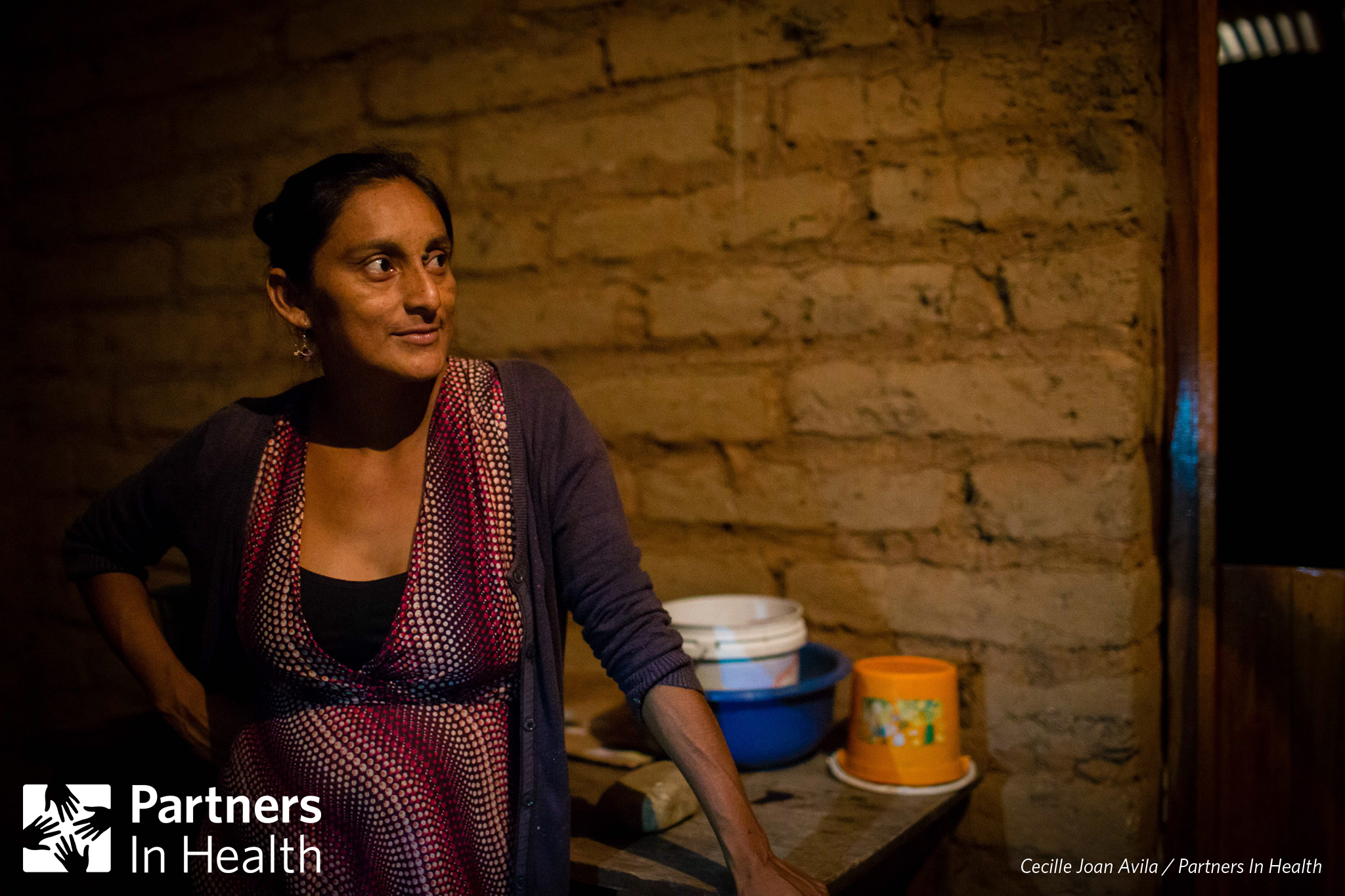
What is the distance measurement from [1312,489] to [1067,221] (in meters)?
0.77

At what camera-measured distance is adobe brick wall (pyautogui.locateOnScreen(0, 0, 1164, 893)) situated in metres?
1.88

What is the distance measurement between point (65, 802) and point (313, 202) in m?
1.34

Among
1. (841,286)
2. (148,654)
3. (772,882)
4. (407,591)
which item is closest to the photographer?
(772,882)

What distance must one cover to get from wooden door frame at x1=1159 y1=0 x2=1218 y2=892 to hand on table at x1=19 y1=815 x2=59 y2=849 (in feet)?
7.59

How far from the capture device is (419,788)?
1.46 meters

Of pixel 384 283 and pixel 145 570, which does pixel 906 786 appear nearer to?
pixel 384 283

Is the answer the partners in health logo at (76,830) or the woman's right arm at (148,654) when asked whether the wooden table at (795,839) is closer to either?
the woman's right arm at (148,654)

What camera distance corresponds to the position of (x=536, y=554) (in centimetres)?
157

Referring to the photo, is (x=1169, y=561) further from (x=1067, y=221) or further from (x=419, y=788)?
(x=419, y=788)

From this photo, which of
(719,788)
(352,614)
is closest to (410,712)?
(352,614)

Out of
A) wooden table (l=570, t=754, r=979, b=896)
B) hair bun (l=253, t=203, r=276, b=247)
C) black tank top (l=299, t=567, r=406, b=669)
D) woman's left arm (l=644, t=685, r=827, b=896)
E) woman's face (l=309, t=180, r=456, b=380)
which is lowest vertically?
wooden table (l=570, t=754, r=979, b=896)

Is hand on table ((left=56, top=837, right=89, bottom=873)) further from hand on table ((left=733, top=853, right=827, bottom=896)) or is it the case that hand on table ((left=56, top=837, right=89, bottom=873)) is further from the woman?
hand on table ((left=733, top=853, right=827, bottom=896))

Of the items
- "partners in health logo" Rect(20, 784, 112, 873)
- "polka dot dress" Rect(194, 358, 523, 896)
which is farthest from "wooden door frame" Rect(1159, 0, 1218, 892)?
"partners in health logo" Rect(20, 784, 112, 873)

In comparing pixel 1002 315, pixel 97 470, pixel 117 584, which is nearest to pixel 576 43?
pixel 1002 315
